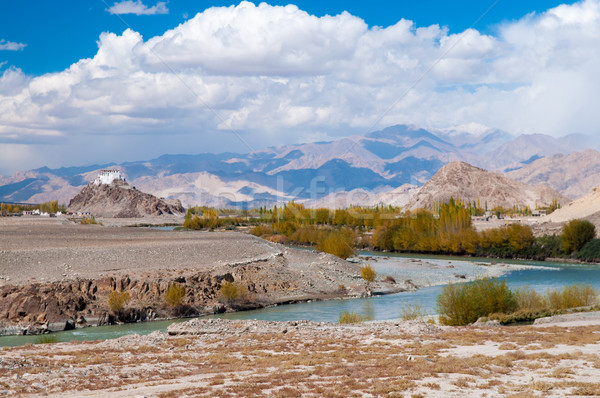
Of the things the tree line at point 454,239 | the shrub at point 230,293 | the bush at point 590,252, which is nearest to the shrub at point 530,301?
the shrub at point 230,293

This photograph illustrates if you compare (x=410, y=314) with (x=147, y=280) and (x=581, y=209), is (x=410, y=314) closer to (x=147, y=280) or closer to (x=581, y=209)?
(x=147, y=280)

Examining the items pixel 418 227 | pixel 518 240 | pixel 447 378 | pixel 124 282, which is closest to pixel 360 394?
pixel 447 378

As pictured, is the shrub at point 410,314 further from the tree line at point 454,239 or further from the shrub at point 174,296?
the tree line at point 454,239

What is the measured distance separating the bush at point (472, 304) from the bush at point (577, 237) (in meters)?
46.9

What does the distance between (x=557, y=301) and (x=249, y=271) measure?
25440 mm

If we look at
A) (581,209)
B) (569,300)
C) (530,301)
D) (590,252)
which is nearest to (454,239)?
(590,252)

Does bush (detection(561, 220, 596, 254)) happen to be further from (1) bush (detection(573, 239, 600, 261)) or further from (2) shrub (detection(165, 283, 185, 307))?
(2) shrub (detection(165, 283, 185, 307))

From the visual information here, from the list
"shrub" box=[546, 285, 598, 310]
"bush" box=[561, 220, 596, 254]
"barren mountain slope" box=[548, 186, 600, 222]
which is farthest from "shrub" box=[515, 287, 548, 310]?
"barren mountain slope" box=[548, 186, 600, 222]

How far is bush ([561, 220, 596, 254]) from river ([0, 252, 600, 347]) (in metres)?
5.41

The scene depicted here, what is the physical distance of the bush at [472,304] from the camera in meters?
30.4

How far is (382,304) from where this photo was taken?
43.5 meters

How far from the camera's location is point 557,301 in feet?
109

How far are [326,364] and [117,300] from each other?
77.6ft

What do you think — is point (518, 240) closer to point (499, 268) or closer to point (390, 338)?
point (499, 268)
